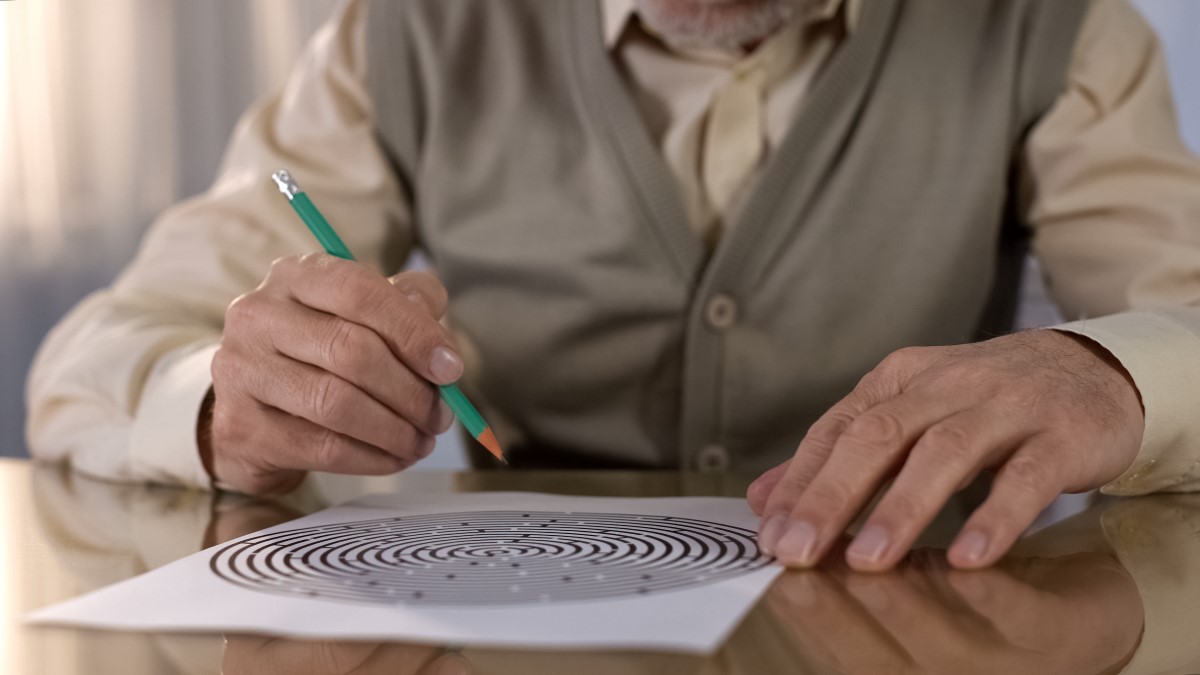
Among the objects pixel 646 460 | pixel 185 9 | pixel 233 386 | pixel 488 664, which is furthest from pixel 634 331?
pixel 185 9

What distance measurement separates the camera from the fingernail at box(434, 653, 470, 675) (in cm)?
42

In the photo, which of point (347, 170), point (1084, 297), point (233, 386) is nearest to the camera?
point (233, 386)

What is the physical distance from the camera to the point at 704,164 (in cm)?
115

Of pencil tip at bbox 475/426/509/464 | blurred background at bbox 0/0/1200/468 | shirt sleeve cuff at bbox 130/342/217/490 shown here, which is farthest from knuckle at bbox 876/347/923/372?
blurred background at bbox 0/0/1200/468

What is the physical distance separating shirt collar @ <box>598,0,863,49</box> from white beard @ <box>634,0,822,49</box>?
0.08 feet

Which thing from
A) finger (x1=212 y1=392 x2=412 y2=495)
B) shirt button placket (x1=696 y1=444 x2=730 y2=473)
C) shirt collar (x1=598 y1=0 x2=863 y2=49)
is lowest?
shirt button placket (x1=696 y1=444 x2=730 y2=473)

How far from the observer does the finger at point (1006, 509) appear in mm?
568

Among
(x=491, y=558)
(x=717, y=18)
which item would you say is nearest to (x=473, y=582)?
(x=491, y=558)

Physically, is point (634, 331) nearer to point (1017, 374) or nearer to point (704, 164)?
point (704, 164)

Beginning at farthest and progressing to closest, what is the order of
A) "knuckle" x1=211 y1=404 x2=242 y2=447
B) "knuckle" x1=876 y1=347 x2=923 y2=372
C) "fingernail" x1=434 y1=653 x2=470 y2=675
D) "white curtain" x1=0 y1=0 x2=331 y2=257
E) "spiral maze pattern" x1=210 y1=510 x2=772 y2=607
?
"white curtain" x1=0 y1=0 x2=331 y2=257
"knuckle" x1=211 y1=404 x2=242 y2=447
"knuckle" x1=876 y1=347 x2=923 y2=372
"spiral maze pattern" x1=210 y1=510 x2=772 y2=607
"fingernail" x1=434 y1=653 x2=470 y2=675

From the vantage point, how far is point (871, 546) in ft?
1.83

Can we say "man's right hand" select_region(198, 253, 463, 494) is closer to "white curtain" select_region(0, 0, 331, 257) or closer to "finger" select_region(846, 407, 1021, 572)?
"finger" select_region(846, 407, 1021, 572)

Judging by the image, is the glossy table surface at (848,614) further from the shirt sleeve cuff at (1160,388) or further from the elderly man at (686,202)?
the elderly man at (686,202)

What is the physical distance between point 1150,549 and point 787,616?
27cm
